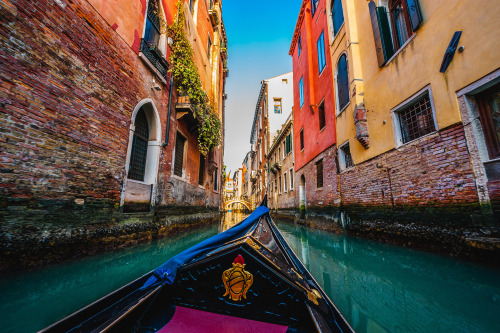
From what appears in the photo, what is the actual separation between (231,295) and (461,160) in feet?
12.2

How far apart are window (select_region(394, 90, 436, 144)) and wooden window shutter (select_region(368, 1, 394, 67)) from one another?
1350 mm

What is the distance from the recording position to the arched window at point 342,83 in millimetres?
6551

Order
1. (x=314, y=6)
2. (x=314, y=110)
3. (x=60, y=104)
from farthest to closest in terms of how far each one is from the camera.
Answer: (x=314, y=6) < (x=314, y=110) < (x=60, y=104)

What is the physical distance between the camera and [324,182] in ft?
25.5

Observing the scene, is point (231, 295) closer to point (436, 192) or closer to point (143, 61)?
point (436, 192)

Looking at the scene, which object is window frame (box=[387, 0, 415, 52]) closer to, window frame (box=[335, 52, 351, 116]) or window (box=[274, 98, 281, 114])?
window frame (box=[335, 52, 351, 116])

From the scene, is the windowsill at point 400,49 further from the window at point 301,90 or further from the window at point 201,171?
the window at point 201,171

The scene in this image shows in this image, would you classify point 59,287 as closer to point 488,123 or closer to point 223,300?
point 223,300

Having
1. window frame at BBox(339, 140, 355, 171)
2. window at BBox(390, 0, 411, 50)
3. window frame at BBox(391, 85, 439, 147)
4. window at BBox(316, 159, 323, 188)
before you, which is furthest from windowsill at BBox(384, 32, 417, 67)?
window at BBox(316, 159, 323, 188)

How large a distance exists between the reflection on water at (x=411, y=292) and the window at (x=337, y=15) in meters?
7.12

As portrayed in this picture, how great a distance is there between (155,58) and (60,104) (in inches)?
126

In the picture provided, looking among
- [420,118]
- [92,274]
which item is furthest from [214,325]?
[420,118]

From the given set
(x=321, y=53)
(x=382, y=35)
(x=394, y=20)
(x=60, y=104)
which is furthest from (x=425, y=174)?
(x=321, y=53)

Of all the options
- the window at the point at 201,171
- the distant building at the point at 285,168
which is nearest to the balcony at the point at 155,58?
the window at the point at 201,171
